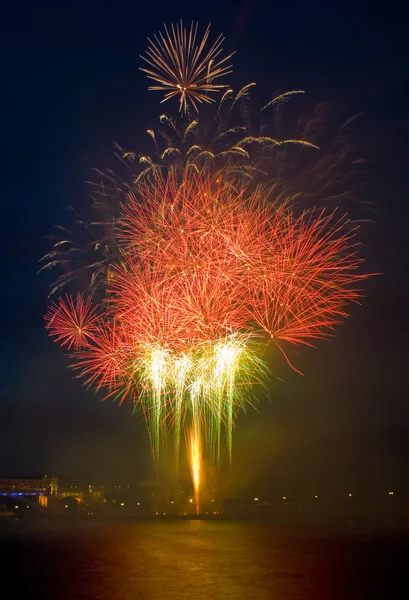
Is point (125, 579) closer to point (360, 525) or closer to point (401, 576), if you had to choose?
point (401, 576)

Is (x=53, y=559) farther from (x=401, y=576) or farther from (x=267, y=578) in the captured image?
(x=401, y=576)

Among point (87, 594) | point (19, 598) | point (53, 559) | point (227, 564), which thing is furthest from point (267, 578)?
point (53, 559)

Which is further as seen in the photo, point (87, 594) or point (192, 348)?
point (87, 594)

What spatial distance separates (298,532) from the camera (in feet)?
333

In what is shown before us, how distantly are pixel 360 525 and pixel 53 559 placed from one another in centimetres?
6788

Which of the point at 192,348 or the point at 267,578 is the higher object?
the point at 192,348

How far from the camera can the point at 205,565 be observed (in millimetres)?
56562

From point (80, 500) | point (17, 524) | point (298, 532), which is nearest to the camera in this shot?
point (298, 532)

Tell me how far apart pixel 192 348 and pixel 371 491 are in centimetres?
11557

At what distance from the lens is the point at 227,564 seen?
58375 millimetres

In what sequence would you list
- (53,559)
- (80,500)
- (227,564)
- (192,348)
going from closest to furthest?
(192,348) < (227,564) < (53,559) < (80,500)

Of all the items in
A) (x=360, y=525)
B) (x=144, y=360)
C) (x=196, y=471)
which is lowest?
(x=360, y=525)

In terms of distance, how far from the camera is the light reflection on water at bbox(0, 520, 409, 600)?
4419 centimetres

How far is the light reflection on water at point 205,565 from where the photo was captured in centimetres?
4419
